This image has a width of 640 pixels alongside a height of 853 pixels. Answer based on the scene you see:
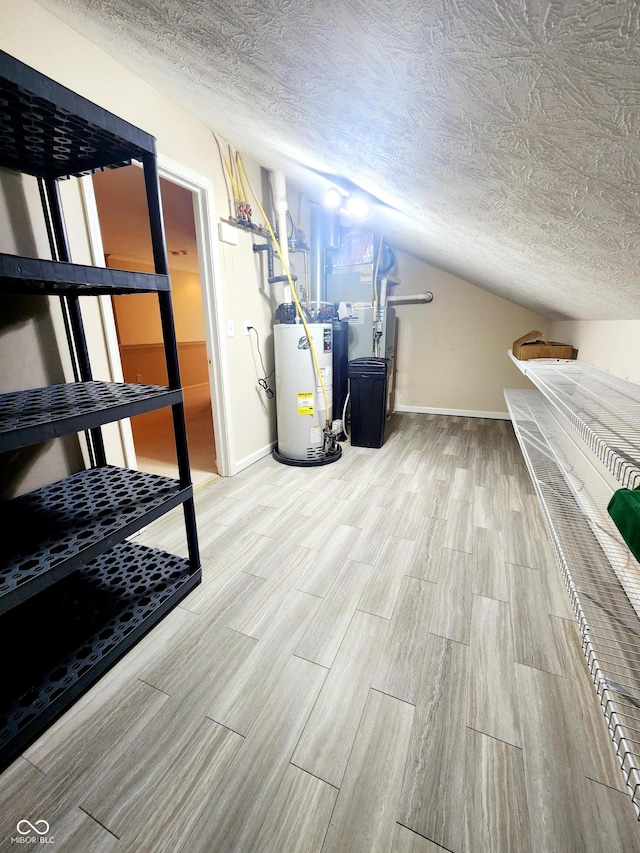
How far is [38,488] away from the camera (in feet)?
4.43

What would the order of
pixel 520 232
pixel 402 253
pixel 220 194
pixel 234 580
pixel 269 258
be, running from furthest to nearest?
pixel 402 253
pixel 269 258
pixel 220 194
pixel 234 580
pixel 520 232

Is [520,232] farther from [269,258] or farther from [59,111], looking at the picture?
[269,258]

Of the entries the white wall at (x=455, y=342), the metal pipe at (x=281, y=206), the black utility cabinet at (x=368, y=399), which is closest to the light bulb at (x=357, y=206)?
the metal pipe at (x=281, y=206)

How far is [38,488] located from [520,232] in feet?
6.48

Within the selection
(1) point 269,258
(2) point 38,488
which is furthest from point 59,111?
(1) point 269,258

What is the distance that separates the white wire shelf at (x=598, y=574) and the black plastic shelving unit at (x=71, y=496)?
126 centimetres

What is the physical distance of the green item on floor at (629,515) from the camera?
53cm

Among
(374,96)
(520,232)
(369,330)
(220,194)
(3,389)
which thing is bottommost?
(3,389)

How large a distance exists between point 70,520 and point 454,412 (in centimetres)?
399

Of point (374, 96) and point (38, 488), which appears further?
point (38, 488)

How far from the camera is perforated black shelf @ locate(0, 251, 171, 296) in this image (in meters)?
0.75

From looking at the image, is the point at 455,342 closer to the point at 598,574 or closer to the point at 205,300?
the point at 205,300

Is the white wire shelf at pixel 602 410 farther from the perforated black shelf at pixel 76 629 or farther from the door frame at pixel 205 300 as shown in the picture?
the door frame at pixel 205 300
